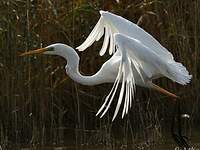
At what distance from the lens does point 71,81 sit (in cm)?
788

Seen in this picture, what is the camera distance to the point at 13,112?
7.44 meters

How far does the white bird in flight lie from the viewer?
6449mm

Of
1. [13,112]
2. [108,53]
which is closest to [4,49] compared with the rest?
[13,112]

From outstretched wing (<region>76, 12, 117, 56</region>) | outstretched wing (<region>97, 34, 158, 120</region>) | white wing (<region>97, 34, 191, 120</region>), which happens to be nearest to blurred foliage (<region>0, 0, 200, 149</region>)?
outstretched wing (<region>76, 12, 117, 56</region>)

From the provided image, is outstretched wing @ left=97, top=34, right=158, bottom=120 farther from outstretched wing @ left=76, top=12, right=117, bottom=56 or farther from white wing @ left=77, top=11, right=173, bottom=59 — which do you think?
outstretched wing @ left=76, top=12, right=117, bottom=56

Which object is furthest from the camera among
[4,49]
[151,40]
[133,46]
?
[4,49]

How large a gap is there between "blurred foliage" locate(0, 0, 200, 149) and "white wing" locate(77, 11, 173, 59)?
0.49 meters

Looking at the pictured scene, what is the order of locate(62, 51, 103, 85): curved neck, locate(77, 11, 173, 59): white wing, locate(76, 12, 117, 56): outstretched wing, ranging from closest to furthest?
locate(77, 11, 173, 59): white wing → locate(62, 51, 103, 85): curved neck → locate(76, 12, 117, 56): outstretched wing

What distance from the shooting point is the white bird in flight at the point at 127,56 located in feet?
21.2

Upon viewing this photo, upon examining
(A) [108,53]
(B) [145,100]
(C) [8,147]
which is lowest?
(C) [8,147]

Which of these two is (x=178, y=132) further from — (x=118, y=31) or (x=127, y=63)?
(x=127, y=63)

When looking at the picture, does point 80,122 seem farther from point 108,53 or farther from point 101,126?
point 108,53

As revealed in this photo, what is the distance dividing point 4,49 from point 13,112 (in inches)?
26.4

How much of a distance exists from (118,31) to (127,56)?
82 cm
